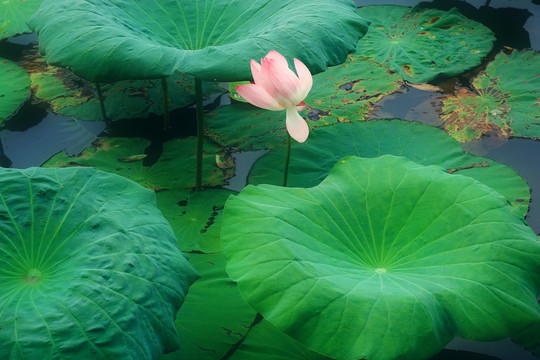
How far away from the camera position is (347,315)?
1.18 m

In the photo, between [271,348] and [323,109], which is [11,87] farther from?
[271,348]

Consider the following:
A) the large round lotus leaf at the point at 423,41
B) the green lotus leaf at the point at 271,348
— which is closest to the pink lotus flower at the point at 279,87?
the green lotus leaf at the point at 271,348

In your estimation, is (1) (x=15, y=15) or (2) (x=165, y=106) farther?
(1) (x=15, y=15)

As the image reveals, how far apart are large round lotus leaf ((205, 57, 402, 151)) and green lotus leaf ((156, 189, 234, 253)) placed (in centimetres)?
34

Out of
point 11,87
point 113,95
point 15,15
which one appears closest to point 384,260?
point 113,95

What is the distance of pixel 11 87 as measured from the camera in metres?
2.53

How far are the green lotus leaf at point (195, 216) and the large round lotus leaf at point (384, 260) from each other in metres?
0.35

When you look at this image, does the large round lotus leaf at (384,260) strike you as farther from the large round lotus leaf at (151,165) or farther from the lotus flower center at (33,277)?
the large round lotus leaf at (151,165)

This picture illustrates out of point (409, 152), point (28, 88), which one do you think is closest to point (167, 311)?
point (409, 152)

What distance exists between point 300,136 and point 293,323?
558mm

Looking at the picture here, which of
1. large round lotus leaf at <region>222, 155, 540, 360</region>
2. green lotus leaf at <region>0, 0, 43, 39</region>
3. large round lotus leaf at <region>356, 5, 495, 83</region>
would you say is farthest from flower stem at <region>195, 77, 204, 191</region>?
green lotus leaf at <region>0, 0, 43, 39</region>

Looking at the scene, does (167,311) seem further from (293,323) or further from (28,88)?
(28,88)

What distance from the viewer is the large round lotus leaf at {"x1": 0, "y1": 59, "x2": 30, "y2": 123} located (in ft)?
7.95

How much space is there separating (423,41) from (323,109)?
2.69 ft
